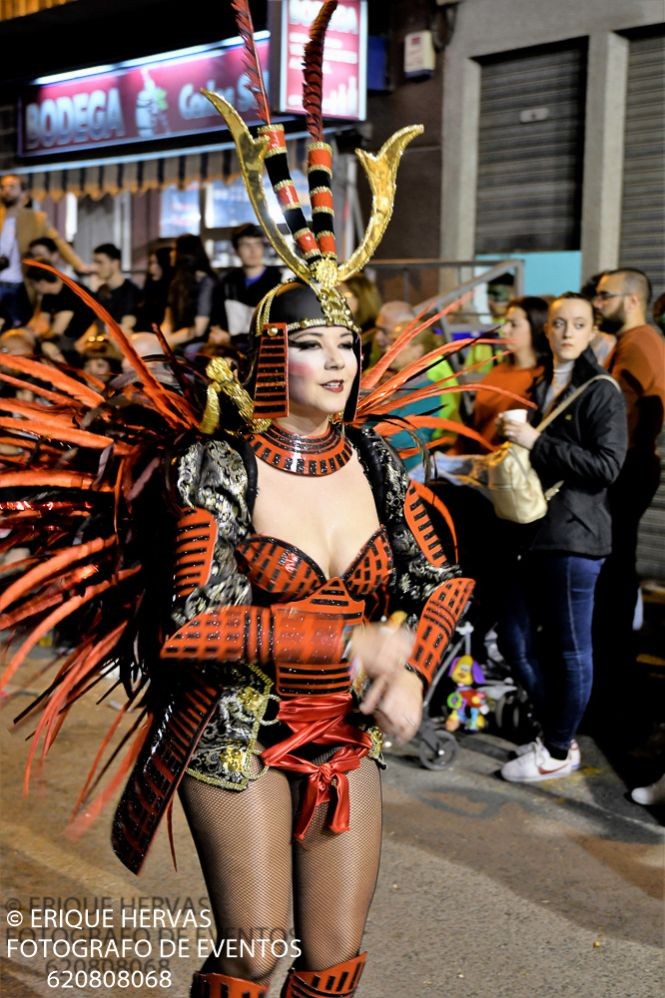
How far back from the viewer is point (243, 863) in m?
2.74

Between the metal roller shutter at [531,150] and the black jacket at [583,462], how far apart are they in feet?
15.7

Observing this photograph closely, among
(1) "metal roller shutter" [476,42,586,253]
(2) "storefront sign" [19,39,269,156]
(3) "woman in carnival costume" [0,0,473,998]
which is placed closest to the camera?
(3) "woman in carnival costume" [0,0,473,998]

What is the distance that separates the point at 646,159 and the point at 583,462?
4.80 metres

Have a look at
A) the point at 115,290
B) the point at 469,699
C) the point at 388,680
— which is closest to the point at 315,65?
the point at 388,680

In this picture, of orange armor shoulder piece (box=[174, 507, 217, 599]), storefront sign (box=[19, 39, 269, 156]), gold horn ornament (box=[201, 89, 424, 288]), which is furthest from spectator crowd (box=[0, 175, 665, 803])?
storefront sign (box=[19, 39, 269, 156])

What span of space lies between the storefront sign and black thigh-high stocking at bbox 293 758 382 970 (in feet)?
33.2

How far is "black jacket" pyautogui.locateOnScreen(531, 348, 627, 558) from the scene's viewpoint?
17.1 feet

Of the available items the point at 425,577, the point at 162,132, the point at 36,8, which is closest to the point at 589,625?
the point at 425,577

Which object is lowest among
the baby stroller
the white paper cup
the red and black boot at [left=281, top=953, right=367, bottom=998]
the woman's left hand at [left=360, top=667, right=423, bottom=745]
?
the baby stroller

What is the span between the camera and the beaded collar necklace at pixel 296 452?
9.50ft

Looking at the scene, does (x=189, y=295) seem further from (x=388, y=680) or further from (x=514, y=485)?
(x=388, y=680)

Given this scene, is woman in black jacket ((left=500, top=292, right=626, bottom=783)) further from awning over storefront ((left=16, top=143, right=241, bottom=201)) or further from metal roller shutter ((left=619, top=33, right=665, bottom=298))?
awning over storefront ((left=16, top=143, right=241, bottom=201))

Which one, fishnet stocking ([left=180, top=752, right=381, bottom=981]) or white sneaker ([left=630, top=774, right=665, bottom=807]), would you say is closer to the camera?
fishnet stocking ([left=180, top=752, right=381, bottom=981])

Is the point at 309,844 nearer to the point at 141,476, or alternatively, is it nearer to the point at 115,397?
the point at 141,476
